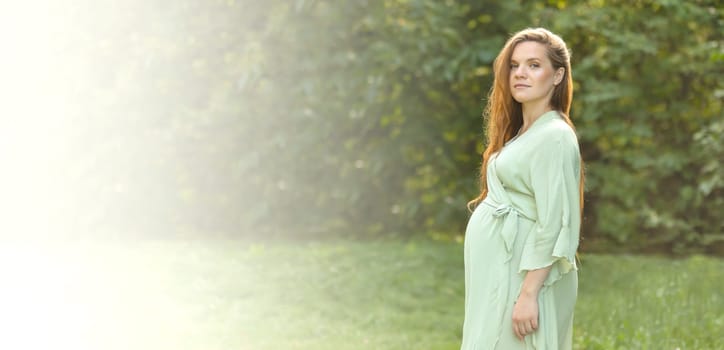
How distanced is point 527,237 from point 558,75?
2.04 ft

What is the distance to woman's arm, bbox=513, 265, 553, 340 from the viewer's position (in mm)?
3188

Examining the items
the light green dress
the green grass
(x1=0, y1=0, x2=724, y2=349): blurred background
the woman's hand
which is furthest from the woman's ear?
(x1=0, y1=0, x2=724, y2=349): blurred background

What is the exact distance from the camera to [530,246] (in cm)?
321

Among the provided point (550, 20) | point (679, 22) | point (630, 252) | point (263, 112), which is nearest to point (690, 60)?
point (679, 22)

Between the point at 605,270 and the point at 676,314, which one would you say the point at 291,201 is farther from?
the point at 676,314

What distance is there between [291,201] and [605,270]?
4.57m

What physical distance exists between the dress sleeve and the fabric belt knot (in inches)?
3.6

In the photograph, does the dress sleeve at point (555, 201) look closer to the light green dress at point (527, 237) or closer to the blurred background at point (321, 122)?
the light green dress at point (527, 237)

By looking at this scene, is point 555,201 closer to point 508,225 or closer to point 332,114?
point 508,225

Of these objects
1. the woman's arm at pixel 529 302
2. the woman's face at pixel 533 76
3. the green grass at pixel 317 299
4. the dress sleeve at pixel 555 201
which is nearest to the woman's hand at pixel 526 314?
the woman's arm at pixel 529 302

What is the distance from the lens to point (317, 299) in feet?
25.8

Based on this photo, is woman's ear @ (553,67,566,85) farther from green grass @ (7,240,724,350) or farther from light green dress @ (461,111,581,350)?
green grass @ (7,240,724,350)

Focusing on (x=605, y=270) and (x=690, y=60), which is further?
(x=690, y=60)

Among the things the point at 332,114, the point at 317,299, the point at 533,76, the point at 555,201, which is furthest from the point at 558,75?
the point at 332,114
